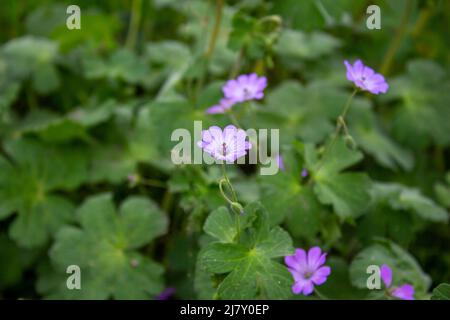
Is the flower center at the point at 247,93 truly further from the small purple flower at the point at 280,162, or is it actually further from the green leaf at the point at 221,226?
the green leaf at the point at 221,226

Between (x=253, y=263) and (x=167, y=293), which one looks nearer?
(x=253, y=263)

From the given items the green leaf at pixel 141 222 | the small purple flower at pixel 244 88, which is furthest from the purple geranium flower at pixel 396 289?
the green leaf at pixel 141 222

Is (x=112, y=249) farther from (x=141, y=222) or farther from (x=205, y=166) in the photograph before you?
(x=205, y=166)

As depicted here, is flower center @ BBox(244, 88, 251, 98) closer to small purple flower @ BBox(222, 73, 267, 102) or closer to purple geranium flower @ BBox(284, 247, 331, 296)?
small purple flower @ BBox(222, 73, 267, 102)

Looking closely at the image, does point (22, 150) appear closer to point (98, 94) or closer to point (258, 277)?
point (98, 94)

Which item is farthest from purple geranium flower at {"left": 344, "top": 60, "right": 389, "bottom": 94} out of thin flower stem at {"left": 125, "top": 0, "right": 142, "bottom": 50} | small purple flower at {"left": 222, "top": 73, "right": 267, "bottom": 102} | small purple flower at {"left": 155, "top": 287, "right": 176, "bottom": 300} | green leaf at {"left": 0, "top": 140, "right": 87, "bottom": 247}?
thin flower stem at {"left": 125, "top": 0, "right": 142, "bottom": 50}

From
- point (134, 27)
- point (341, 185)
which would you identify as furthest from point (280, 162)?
point (134, 27)
